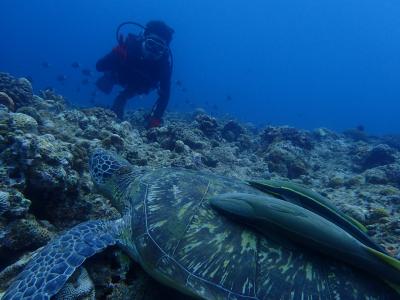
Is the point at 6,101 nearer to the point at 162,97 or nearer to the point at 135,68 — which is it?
the point at 162,97

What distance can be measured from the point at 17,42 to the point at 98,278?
13754 cm

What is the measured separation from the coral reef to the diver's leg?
2.23m

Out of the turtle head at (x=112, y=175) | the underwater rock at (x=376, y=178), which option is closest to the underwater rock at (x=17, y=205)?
the turtle head at (x=112, y=175)

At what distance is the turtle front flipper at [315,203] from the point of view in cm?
228

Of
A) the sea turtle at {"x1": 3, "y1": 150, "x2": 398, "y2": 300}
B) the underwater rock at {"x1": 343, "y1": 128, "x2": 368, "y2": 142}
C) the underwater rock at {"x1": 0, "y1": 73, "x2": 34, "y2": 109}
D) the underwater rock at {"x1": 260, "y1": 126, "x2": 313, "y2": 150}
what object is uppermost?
the underwater rock at {"x1": 343, "y1": 128, "x2": 368, "y2": 142}

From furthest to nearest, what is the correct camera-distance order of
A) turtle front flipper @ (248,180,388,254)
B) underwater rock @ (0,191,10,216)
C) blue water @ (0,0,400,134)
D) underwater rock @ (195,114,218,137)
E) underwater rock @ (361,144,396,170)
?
blue water @ (0,0,400,134), underwater rock @ (361,144,396,170), underwater rock @ (195,114,218,137), underwater rock @ (0,191,10,216), turtle front flipper @ (248,180,388,254)

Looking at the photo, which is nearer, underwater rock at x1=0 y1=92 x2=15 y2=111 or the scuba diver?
underwater rock at x1=0 y1=92 x2=15 y2=111

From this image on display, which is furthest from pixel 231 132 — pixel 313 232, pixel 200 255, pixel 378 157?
pixel 313 232

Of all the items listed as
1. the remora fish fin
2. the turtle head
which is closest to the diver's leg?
the turtle head

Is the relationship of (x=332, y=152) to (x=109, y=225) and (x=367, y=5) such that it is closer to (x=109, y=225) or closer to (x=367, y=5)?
(x=109, y=225)

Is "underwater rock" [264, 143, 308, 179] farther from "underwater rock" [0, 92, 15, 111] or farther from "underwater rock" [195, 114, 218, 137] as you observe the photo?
"underwater rock" [0, 92, 15, 111]

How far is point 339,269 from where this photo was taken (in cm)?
Result: 200

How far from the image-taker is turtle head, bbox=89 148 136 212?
10.1 ft

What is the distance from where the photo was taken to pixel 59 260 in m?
2.19
